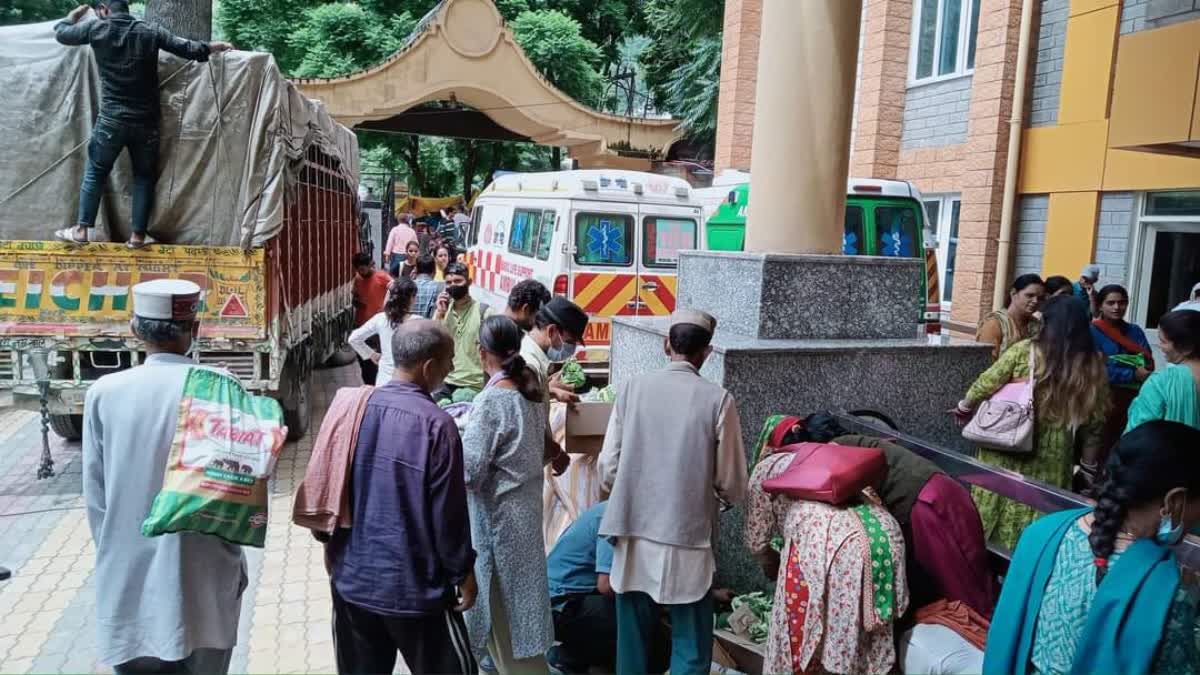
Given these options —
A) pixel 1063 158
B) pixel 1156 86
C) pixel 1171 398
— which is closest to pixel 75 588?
pixel 1171 398

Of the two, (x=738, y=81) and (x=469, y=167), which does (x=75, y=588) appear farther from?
(x=469, y=167)

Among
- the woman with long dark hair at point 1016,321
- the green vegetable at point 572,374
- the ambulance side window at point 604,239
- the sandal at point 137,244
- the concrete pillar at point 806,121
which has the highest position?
the concrete pillar at point 806,121

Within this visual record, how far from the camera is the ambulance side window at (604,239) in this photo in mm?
8477

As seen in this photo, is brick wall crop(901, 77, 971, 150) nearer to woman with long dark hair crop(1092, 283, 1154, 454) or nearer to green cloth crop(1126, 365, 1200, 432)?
woman with long dark hair crop(1092, 283, 1154, 454)

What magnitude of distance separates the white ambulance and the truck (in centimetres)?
312

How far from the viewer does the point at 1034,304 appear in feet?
15.2

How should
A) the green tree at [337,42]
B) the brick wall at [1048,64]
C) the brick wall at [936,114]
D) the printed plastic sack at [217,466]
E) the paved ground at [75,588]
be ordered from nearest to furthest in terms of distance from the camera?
the printed plastic sack at [217,466], the paved ground at [75,588], the brick wall at [1048,64], the brick wall at [936,114], the green tree at [337,42]

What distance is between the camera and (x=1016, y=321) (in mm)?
4586

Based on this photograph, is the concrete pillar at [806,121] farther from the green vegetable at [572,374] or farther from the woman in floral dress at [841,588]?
the woman in floral dress at [841,588]

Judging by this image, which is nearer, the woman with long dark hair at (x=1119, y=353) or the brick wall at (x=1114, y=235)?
the woman with long dark hair at (x=1119, y=353)

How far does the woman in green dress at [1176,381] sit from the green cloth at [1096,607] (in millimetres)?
1631

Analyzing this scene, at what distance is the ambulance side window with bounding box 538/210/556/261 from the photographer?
343 inches

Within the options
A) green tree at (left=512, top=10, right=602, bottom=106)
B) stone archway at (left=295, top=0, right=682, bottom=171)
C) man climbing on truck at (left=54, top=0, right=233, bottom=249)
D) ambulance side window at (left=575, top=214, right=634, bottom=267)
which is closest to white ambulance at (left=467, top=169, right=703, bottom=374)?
ambulance side window at (left=575, top=214, right=634, bottom=267)

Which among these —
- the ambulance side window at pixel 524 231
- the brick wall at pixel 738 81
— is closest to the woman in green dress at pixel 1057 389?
the ambulance side window at pixel 524 231
